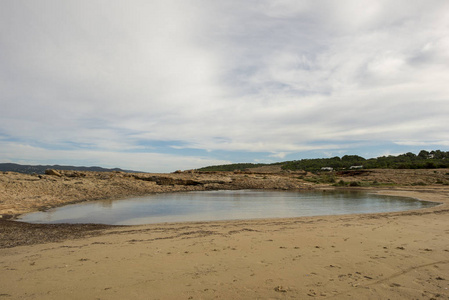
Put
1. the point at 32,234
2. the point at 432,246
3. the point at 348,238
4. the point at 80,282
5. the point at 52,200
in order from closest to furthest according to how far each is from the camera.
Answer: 1. the point at 80,282
2. the point at 432,246
3. the point at 348,238
4. the point at 32,234
5. the point at 52,200

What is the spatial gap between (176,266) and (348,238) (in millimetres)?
5424

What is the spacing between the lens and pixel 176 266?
18.4 feet

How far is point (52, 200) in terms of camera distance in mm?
19328

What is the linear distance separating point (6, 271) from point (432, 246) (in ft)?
34.4

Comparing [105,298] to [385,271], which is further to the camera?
[385,271]

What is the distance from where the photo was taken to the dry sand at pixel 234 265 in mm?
4391

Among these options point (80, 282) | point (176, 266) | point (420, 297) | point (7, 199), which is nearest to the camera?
point (420, 297)

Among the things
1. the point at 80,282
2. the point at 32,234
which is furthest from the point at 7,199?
the point at 80,282

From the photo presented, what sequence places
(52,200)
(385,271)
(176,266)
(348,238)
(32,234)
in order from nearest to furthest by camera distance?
1. (385,271)
2. (176,266)
3. (348,238)
4. (32,234)
5. (52,200)

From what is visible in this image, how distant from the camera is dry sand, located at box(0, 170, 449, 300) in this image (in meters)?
4.39

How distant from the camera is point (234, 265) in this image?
565cm

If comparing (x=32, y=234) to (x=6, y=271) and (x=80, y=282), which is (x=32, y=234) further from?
(x=80, y=282)

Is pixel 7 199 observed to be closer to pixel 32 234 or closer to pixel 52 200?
pixel 52 200

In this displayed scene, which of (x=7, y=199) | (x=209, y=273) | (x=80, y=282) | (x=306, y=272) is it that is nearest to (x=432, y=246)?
(x=306, y=272)
